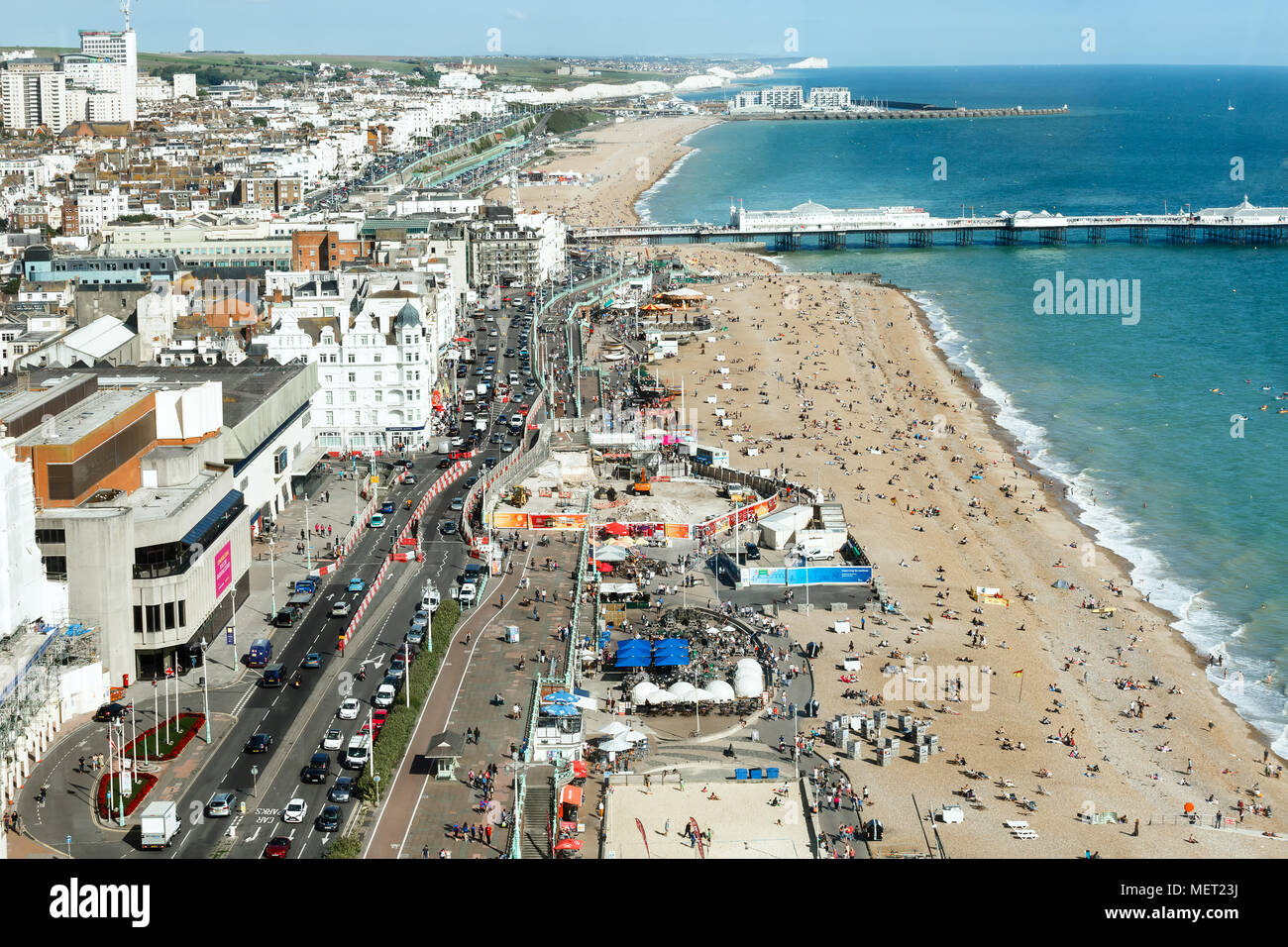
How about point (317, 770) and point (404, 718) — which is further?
point (404, 718)

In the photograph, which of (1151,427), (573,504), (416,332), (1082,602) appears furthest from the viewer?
(1151,427)

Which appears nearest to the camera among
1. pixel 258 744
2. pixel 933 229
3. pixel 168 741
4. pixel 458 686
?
pixel 258 744

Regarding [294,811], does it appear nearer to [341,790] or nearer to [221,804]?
[341,790]

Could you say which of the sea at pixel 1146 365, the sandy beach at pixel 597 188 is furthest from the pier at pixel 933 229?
the sandy beach at pixel 597 188

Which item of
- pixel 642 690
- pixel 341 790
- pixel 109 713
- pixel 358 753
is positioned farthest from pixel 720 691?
pixel 109 713
